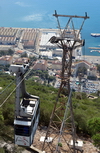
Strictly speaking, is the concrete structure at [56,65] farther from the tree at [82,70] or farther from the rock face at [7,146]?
the rock face at [7,146]

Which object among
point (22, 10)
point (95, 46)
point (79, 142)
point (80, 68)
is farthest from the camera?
point (22, 10)

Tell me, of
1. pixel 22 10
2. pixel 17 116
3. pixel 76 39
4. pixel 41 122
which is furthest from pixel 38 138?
pixel 22 10

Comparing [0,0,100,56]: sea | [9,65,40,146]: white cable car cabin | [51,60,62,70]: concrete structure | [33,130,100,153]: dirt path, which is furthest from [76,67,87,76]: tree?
[9,65,40,146]: white cable car cabin

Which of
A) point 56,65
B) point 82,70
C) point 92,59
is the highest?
point 92,59

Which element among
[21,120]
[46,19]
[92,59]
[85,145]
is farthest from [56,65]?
[21,120]

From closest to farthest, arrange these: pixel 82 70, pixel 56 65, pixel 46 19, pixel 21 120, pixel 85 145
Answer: pixel 21 120 < pixel 85 145 < pixel 82 70 < pixel 56 65 < pixel 46 19

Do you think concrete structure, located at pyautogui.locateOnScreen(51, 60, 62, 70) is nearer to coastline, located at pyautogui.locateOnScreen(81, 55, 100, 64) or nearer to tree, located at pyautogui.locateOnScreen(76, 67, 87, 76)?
tree, located at pyautogui.locateOnScreen(76, 67, 87, 76)

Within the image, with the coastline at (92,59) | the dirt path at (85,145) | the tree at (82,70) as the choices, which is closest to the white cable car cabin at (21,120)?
the dirt path at (85,145)

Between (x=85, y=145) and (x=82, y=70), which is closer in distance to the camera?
(x=85, y=145)

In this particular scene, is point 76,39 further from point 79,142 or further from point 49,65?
point 49,65

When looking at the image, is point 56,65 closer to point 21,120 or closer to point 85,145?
point 85,145

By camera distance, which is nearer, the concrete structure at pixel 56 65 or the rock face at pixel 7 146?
the rock face at pixel 7 146
